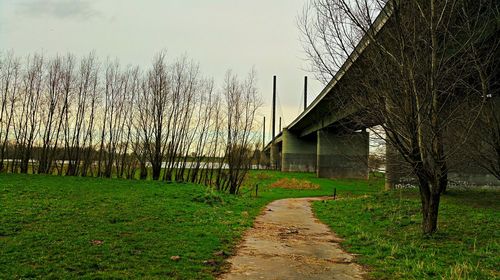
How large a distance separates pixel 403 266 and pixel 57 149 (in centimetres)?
3539

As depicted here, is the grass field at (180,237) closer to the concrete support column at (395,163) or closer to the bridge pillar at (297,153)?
the concrete support column at (395,163)

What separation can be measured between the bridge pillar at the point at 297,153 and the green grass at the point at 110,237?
52.8 meters

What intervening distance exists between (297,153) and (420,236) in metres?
59.5

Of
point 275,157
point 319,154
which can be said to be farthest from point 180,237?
point 275,157

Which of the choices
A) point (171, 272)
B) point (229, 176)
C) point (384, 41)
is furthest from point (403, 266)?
point (229, 176)

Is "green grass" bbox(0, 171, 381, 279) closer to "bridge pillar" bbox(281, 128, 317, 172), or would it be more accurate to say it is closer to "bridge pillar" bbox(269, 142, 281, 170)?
→ "bridge pillar" bbox(281, 128, 317, 172)

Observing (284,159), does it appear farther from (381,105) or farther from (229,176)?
(381,105)

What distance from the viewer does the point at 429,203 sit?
11.4 metres

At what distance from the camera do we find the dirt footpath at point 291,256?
775 cm

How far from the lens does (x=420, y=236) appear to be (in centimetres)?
1165

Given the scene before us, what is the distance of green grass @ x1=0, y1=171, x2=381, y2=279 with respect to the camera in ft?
24.0

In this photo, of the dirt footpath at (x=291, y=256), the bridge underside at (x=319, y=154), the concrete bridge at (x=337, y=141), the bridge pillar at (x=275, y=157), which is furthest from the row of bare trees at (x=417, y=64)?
the bridge pillar at (x=275, y=157)

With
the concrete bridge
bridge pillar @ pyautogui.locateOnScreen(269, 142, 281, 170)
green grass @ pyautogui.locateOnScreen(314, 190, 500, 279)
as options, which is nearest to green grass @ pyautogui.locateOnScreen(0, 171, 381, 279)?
green grass @ pyautogui.locateOnScreen(314, 190, 500, 279)

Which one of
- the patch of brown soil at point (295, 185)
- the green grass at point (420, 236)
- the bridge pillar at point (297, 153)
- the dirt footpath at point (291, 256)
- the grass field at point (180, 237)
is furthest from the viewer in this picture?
the bridge pillar at point (297, 153)
